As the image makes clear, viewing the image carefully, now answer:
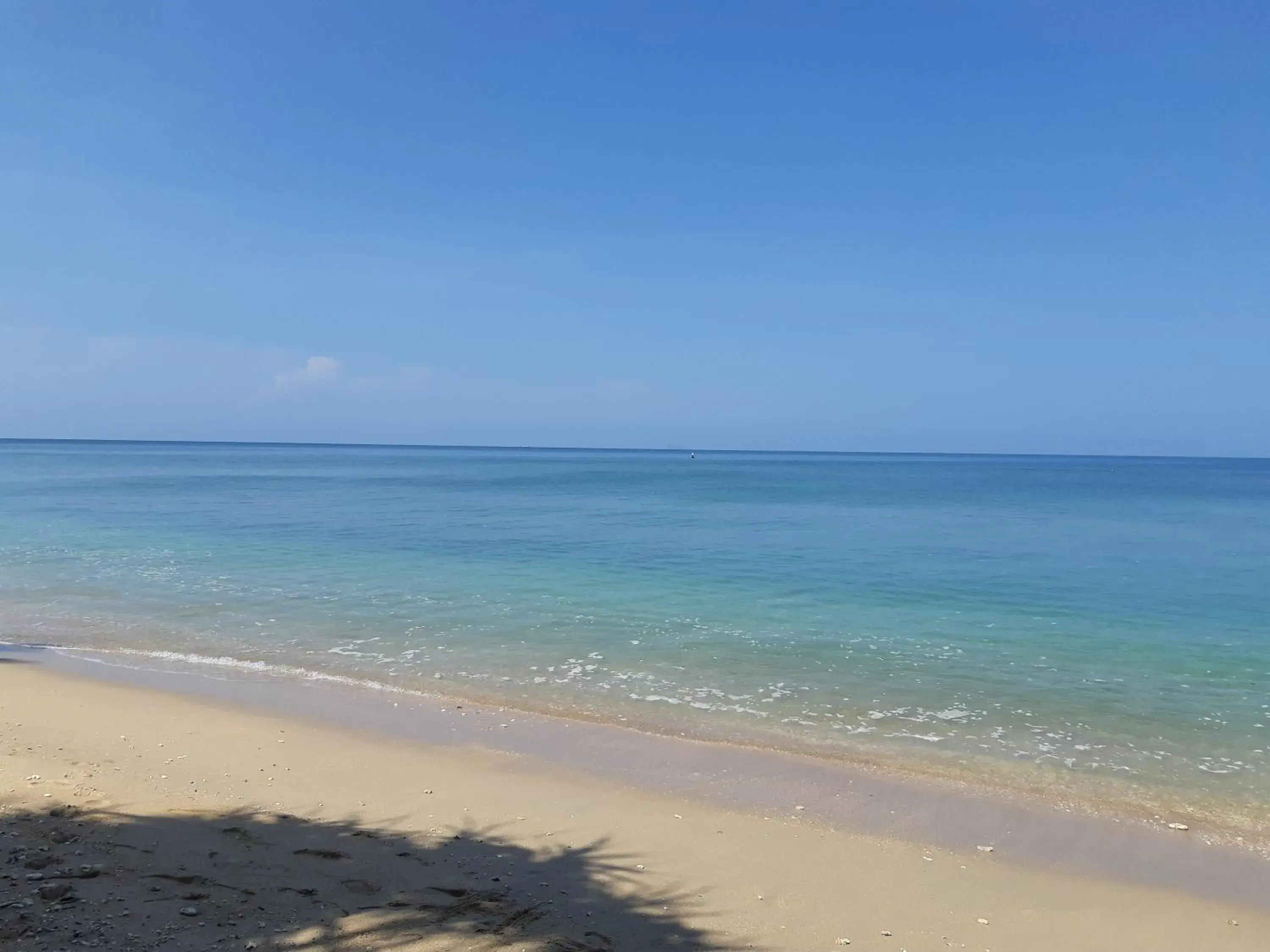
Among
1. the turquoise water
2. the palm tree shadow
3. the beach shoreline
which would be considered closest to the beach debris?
the palm tree shadow

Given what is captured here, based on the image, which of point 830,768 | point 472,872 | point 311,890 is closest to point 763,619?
point 830,768

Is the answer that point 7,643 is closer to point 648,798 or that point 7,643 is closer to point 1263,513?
point 648,798

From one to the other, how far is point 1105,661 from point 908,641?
2.91m

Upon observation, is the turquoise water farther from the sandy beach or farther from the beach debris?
the beach debris

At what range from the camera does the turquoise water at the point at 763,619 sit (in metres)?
9.36

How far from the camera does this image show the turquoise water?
9359 mm

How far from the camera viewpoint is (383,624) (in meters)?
14.2

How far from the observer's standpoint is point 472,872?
561 cm

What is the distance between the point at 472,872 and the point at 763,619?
10250 millimetres


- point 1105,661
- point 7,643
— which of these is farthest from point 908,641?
point 7,643

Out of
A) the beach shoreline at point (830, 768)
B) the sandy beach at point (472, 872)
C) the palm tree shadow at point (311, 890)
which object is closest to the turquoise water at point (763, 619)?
the beach shoreline at point (830, 768)

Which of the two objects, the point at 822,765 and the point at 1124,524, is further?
the point at 1124,524

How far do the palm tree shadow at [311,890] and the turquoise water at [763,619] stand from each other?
382cm

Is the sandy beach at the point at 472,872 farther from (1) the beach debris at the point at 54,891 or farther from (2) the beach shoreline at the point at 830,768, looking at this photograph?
(2) the beach shoreline at the point at 830,768
